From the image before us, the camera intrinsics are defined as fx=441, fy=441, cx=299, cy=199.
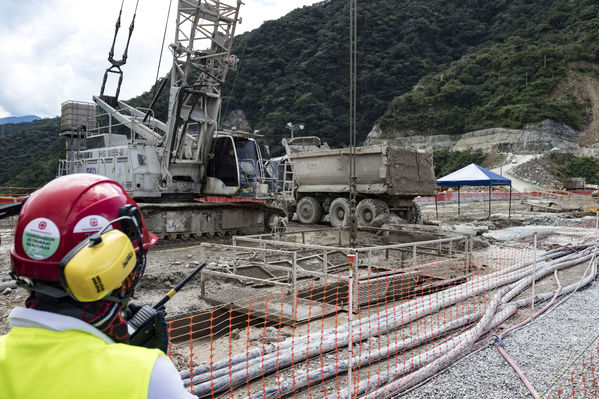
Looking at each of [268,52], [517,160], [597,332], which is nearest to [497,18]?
[268,52]

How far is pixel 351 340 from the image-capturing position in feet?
12.7

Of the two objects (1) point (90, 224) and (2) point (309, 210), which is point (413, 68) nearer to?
(2) point (309, 210)

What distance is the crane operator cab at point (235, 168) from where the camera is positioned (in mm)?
13633

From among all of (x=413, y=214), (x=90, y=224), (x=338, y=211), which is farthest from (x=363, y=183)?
(x=90, y=224)

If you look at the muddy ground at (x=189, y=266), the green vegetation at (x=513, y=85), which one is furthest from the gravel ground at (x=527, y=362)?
A: the green vegetation at (x=513, y=85)

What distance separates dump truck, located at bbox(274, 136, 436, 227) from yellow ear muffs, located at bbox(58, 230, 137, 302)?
549 inches

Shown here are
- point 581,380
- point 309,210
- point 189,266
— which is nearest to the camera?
point 581,380

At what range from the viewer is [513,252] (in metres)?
11.9

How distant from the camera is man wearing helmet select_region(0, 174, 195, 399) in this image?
1.08 m

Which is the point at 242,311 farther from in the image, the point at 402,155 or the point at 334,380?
the point at 402,155

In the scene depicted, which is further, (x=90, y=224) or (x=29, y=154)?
(x=29, y=154)

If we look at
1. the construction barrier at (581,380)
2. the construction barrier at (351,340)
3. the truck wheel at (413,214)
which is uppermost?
the truck wheel at (413,214)

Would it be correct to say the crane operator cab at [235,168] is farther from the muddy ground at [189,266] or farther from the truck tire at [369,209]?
the truck tire at [369,209]

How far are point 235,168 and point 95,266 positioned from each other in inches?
491
